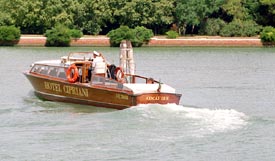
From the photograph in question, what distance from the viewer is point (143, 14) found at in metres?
84.7

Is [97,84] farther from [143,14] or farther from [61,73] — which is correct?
[143,14]

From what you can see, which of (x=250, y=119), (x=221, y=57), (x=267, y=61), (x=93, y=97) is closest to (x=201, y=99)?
(x=93, y=97)

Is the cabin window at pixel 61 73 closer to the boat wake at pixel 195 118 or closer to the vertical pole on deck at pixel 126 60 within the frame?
the vertical pole on deck at pixel 126 60

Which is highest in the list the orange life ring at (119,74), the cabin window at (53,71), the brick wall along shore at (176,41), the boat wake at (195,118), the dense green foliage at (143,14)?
the orange life ring at (119,74)

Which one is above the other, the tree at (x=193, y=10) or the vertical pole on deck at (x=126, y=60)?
the vertical pole on deck at (x=126, y=60)

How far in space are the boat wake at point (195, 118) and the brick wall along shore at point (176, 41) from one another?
51458 mm

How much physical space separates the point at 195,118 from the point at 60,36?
54.5 metres

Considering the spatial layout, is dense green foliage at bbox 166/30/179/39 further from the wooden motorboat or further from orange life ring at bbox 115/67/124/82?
orange life ring at bbox 115/67/124/82

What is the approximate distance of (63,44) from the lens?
80.9 m

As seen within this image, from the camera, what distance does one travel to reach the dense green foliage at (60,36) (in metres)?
79.8

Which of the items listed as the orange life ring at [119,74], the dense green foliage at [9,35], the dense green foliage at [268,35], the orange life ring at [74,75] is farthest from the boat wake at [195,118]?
the dense green foliage at [9,35]

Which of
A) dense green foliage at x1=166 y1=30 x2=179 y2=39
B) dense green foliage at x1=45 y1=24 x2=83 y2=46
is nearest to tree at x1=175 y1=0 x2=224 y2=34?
dense green foliage at x1=166 y1=30 x2=179 y2=39

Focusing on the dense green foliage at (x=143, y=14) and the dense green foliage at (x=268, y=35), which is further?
the dense green foliage at (x=143, y=14)

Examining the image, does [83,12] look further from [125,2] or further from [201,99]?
[201,99]
